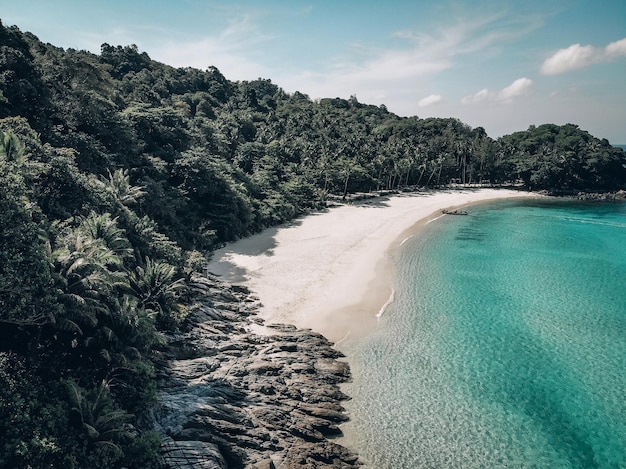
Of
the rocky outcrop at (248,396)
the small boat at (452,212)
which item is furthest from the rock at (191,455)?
the small boat at (452,212)

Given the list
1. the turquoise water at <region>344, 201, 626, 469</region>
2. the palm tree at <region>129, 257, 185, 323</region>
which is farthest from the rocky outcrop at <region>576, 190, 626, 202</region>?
the palm tree at <region>129, 257, 185, 323</region>

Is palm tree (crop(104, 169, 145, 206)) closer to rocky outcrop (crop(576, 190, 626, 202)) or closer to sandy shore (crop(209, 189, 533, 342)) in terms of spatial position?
sandy shore (crop(209, 189, 533, 342))

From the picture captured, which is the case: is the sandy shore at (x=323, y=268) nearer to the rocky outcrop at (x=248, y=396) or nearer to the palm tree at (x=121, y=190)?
the rocky outcrop at (x=248, y=396)

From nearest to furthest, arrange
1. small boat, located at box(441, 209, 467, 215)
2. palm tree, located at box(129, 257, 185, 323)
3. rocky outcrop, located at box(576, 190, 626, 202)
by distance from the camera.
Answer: palm tree, located at box(129, 257, 185, 323), small boat, located at box(441, 209, 467, 215), rocky outcrop, located at box(576, 190, 626, 202)

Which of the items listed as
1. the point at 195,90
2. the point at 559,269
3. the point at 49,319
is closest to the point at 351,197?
the point at 559,269

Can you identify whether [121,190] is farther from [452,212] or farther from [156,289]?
[452,212]
